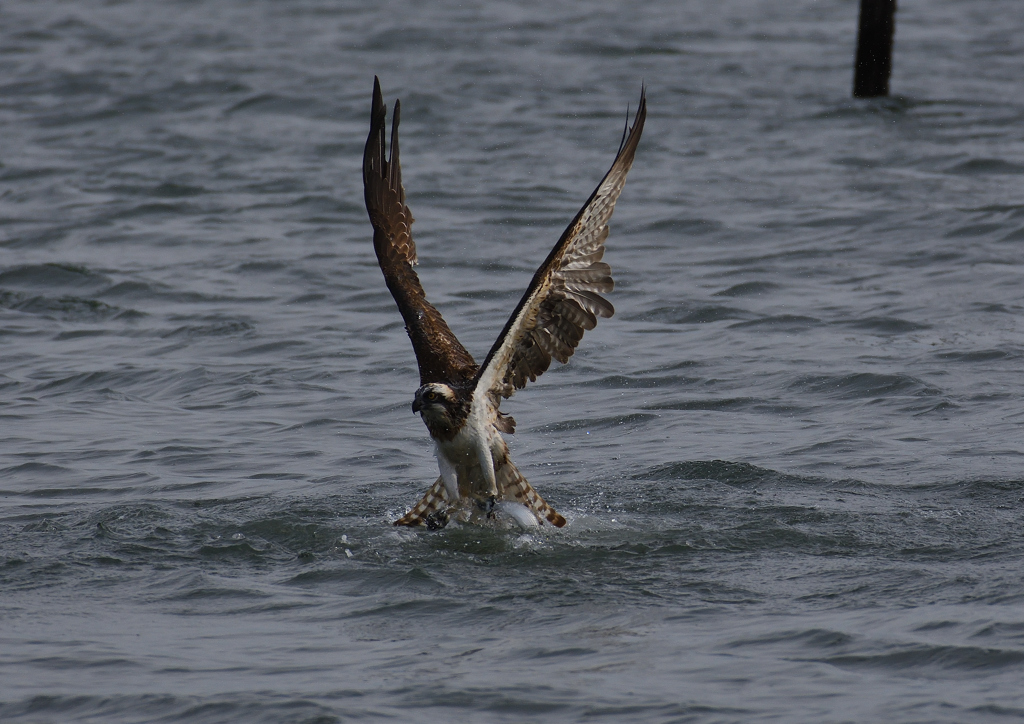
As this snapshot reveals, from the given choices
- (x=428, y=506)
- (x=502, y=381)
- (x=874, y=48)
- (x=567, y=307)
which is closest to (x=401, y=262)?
(x=502, y=381)

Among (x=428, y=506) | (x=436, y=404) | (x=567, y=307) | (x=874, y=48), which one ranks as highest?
(x=874, y=48)

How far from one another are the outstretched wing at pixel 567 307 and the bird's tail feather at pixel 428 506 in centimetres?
46

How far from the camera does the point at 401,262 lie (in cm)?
806

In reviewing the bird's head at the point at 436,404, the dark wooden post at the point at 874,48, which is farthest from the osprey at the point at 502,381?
the dark wooden post at the point at 874,48

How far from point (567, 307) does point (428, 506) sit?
1.15m

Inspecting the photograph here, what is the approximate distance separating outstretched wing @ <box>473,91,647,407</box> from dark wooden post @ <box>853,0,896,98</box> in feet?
35.1

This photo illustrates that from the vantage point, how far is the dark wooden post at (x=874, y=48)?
16.9 metres

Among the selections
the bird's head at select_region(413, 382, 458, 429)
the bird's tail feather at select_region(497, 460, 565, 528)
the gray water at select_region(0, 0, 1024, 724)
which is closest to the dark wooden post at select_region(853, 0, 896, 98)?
the gray water at select_region(0, 0, 1024, 724)

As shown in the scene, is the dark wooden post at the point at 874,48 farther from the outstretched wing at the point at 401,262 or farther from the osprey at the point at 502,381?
the osprey at the point at 502,381

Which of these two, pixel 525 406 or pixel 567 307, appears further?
pixel 525 406

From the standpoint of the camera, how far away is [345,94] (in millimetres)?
20281

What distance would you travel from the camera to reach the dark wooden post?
666 inches

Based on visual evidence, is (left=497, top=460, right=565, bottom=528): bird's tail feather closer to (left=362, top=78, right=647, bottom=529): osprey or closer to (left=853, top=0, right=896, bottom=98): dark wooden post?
(left=362, top=78, right=647, bottom=529): osprey

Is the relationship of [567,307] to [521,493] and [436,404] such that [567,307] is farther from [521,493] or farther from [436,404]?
[521,493]
